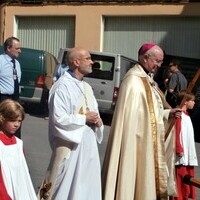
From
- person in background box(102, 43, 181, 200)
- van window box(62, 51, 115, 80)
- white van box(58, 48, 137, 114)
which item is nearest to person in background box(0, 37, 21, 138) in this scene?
person in background box(102, 43, 181, 200)

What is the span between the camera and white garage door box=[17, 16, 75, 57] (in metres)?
25.3

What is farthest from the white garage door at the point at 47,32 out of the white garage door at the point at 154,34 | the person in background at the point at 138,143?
the person in background at the point at 138,143

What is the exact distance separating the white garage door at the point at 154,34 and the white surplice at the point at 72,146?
17042 mm

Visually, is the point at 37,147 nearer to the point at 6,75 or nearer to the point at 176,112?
the point at 6,75

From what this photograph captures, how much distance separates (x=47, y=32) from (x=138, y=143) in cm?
1890

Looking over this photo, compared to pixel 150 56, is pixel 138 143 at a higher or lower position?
lower

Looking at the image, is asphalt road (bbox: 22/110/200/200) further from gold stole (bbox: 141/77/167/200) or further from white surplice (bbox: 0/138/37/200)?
white surplice (bbox: 0/138/37/200)

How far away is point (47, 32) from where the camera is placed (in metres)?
25.8

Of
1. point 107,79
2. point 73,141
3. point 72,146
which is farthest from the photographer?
point 107,79

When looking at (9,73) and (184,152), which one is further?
(9,73)

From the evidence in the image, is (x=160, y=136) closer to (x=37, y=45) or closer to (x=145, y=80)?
(x=145, y=80)

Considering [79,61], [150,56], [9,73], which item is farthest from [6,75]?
[79,61]

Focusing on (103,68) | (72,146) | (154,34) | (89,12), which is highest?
(72,146)

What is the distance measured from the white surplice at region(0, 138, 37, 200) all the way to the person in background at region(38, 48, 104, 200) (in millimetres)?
885
